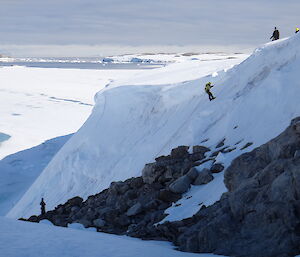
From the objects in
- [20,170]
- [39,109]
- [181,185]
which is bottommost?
[181,185]

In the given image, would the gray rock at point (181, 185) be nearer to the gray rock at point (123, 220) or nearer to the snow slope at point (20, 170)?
the gray rock at point (123, 220)

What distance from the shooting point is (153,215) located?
10.9 meters

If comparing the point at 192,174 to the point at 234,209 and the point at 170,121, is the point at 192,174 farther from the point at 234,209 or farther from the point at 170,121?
the point at 170,121

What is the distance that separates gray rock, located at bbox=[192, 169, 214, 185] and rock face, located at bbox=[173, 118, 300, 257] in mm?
2140

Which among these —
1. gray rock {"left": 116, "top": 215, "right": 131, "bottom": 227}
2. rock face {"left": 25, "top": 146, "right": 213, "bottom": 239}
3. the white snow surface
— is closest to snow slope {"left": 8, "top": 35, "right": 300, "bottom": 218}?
rock face {"left": 25, "top": 146, "right": 213, "bottom": 239}

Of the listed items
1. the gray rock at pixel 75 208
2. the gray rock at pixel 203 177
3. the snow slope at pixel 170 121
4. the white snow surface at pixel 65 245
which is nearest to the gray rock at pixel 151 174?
the gray rock at pixel 203 177

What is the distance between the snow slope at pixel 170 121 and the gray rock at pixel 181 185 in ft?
2.88

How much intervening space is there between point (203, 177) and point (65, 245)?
4.97 m

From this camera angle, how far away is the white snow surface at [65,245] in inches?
269

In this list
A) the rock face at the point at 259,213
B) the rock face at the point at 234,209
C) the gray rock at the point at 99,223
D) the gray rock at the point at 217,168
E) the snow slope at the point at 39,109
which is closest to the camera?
the rock face at the point at 259,213

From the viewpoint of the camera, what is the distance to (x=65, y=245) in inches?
288

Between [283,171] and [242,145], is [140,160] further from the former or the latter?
[283,171]

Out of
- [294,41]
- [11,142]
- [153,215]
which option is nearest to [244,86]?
[294,41]

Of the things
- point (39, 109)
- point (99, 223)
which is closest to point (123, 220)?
point (99, 223)
